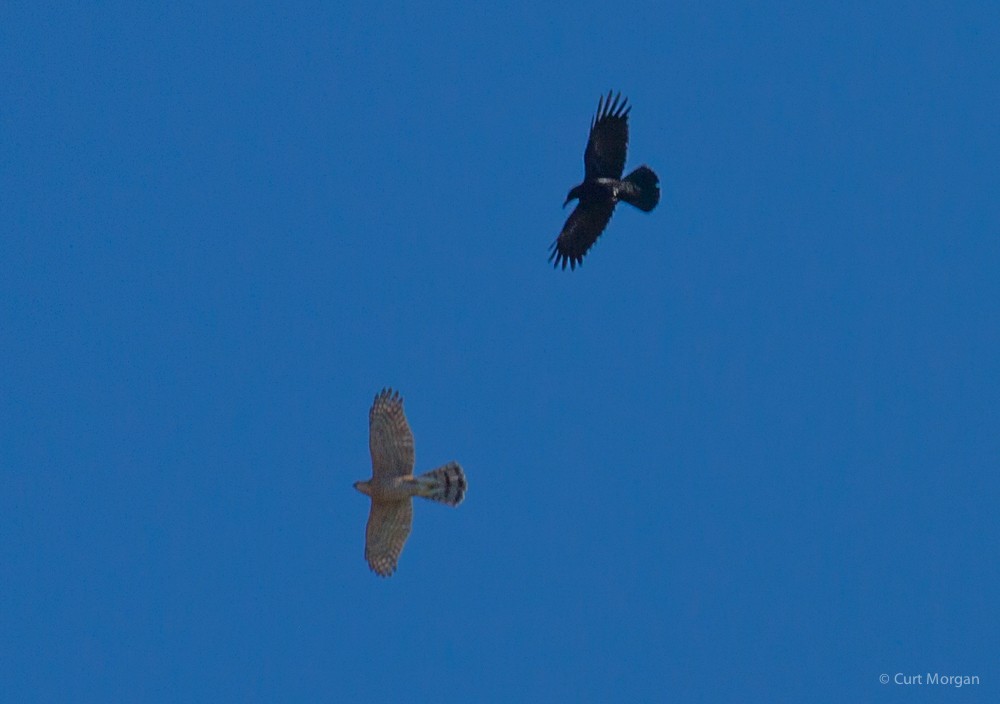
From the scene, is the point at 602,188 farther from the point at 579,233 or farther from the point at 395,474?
the point at 395,474

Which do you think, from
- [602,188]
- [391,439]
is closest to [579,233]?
[602,188]

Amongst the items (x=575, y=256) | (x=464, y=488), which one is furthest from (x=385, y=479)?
(x=575, y=256)

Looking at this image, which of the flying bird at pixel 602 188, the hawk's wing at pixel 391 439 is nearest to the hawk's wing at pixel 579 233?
the flying bird at pixel 602 188

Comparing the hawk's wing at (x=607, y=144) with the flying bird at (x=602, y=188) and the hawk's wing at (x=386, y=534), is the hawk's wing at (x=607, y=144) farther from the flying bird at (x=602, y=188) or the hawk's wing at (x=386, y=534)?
the hawk's wing at (x=386, y=534)

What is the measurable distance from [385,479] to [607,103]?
19.2 feet

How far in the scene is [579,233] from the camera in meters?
20.4

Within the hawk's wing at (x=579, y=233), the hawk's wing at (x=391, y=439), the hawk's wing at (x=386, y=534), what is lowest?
the hawk's wing at (x=386, y=534)

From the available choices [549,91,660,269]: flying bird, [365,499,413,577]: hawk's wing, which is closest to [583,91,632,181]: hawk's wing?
[549,91,660,269]: flying bird

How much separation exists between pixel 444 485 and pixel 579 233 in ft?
14.0

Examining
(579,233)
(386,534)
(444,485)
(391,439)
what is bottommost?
(386,534)

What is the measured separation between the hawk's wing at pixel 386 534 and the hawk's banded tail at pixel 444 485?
406 mm

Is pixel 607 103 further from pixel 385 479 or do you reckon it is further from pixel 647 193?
pixel 385 479

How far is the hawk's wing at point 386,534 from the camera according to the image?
61.1 feet

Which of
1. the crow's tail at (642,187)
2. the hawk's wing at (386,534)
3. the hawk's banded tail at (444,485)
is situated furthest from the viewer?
the crow's tail at (642,187)
